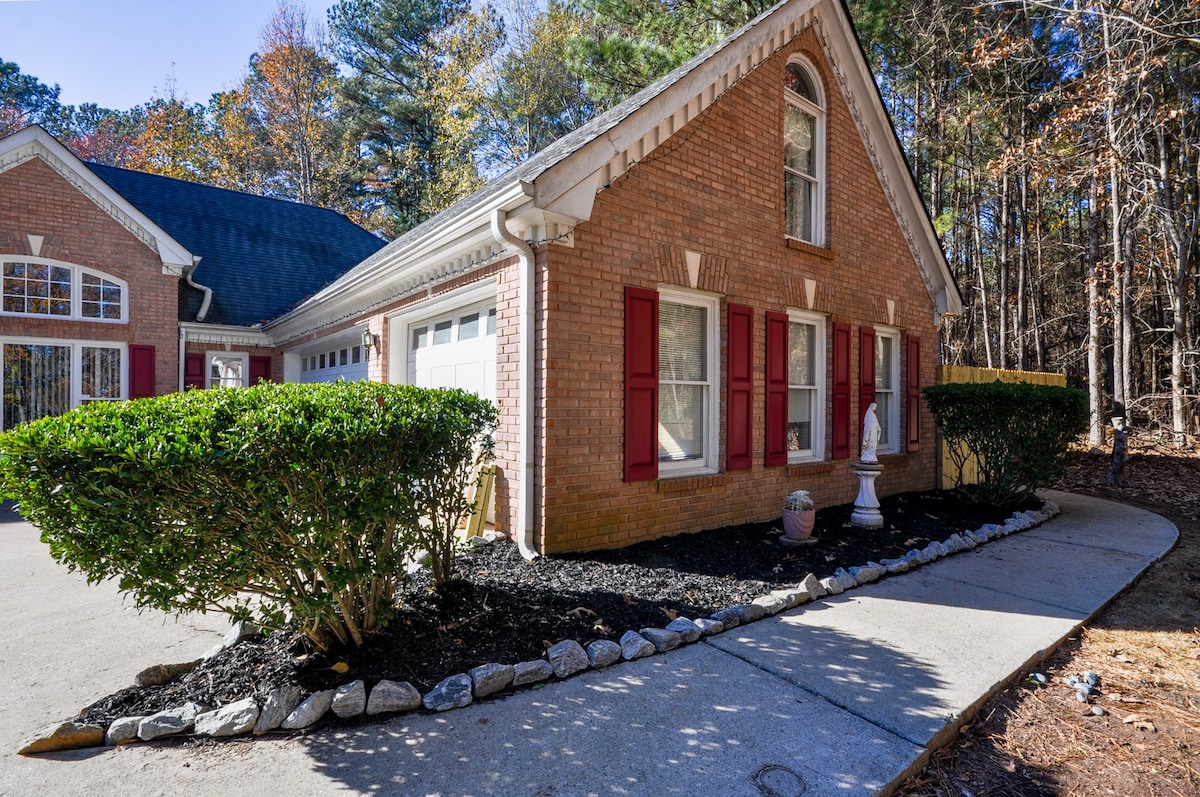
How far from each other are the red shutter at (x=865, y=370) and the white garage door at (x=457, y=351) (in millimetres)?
5017

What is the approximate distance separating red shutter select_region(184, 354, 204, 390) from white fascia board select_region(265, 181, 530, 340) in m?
3.78

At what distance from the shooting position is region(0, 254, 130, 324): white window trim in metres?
10.3

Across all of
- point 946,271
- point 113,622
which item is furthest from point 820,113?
point 113,622

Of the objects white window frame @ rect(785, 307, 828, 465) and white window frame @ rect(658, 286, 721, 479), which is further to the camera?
white window frame @ rect(785, 307, 828, 465)

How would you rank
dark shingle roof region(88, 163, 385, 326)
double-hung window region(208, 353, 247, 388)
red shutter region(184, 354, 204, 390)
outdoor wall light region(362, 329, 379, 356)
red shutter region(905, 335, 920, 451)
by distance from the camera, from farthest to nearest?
dark shingle roof region(88, 163, 385, 326)
double-hung window region(208, 353, 247, 388)
red shutter region(184, 354, 204, 390)
red shutter region(905, 335, 920, 451)
outdoor wall light region(362, 329, 379, 356)

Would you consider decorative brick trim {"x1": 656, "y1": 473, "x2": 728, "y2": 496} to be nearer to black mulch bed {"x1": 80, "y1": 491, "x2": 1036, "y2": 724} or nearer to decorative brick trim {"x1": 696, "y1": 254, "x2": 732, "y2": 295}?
black mulch bed {"x1": 80, "y1": 491, "x2": 1036, "y2": 724}

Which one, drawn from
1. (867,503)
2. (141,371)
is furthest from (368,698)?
(141,371)

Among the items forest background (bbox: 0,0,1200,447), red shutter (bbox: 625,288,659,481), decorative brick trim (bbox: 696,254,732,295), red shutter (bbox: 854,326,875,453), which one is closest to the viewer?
red shutter (bbox: 625,288,659,481)

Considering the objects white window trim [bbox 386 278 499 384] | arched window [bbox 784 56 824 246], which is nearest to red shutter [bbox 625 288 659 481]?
white window trim [bbox 386 278 499 384]

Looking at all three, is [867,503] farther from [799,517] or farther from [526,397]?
[526,397]

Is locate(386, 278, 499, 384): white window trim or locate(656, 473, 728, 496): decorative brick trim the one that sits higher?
locate(386, 278, 499, 384): white window trim

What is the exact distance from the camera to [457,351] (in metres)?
6.63

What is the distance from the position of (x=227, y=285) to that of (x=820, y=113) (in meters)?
12.9

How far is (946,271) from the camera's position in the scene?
31.4 feet
